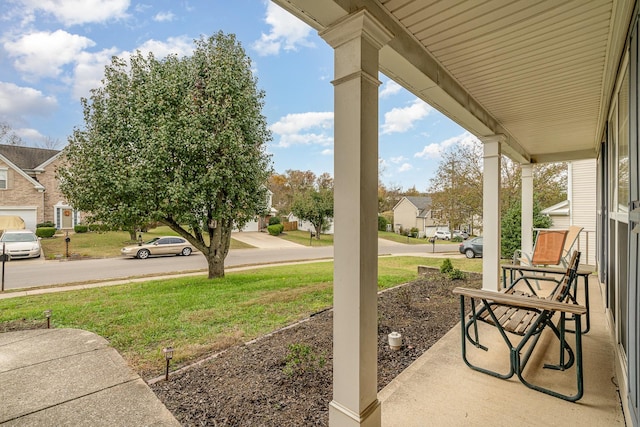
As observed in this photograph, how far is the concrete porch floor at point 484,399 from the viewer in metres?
1.68

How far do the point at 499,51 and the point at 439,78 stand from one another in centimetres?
44

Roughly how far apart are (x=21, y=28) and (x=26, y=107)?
7.77 metres

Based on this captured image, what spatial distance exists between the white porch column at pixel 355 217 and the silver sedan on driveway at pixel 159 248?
1311 centimetres

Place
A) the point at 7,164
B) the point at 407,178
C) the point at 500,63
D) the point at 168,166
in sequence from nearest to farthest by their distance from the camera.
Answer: the point at 500,63
the point at 168,166
the point at 7,164
the point at 407,178

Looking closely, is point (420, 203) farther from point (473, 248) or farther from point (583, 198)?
point (583, 198)

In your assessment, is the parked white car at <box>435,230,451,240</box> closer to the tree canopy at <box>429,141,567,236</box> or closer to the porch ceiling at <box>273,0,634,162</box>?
the tree canopy at <box>429,141,567,236</box>

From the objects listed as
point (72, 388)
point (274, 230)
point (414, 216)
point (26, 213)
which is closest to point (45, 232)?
point (26, 213)

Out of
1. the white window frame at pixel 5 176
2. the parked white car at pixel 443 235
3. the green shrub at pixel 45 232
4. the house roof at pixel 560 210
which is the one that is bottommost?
the parked white car at pixel 443 235

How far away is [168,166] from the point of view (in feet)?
21.8

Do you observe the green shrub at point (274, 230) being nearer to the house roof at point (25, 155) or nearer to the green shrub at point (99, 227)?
the house roof at point (25, 155)

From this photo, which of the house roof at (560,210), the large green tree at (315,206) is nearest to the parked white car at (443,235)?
the large green tree at (315,206)

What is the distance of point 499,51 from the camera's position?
2207 millimetres

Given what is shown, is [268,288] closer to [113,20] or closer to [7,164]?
[113,20]

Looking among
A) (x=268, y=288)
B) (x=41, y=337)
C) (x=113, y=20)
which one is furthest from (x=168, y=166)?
(x=113, y=20)
